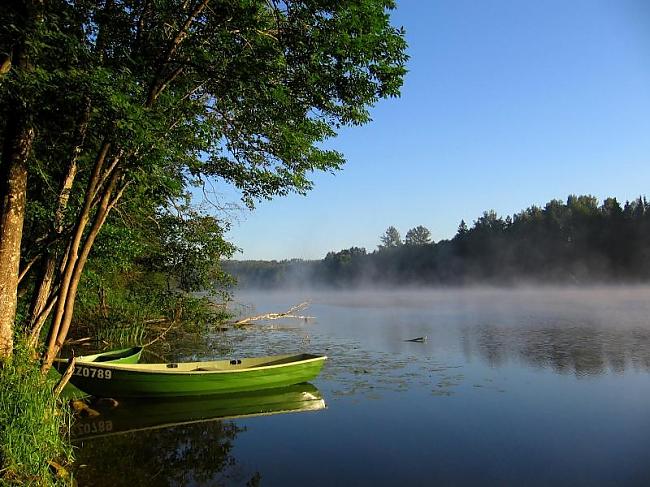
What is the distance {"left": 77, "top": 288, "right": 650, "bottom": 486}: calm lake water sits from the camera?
8570mm

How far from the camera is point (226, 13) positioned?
7992mm

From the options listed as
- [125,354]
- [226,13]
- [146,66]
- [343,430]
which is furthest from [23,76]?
[125,354]

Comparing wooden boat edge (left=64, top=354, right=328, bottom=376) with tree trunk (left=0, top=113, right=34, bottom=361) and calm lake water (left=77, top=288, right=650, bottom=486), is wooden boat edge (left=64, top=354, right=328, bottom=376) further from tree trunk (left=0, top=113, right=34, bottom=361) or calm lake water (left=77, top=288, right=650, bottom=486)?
tree trunk (left=0, top=113, right=34, bottom=361)

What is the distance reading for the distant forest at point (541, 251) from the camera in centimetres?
7288

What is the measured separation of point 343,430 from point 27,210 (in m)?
7.92

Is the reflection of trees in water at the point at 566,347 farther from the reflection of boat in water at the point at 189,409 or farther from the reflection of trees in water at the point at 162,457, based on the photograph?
the reflection of trees in water at the point at 162,457

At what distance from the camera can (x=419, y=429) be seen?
11023 mm

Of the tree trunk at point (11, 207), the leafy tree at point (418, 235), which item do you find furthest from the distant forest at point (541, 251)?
the tree trunk at point (11, 207)

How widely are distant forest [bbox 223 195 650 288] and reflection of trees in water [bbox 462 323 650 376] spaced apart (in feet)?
111

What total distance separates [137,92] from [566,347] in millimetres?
20737

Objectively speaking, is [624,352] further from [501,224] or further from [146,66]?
[501,224]

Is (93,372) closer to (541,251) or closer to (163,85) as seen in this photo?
(163,85)

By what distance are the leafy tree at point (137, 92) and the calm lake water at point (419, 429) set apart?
3.66m

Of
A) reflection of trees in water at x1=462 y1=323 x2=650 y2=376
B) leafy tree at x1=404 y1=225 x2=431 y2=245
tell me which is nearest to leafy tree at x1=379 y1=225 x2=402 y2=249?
leafy tree at x1=404 y1=225 x2=431 y2=245
